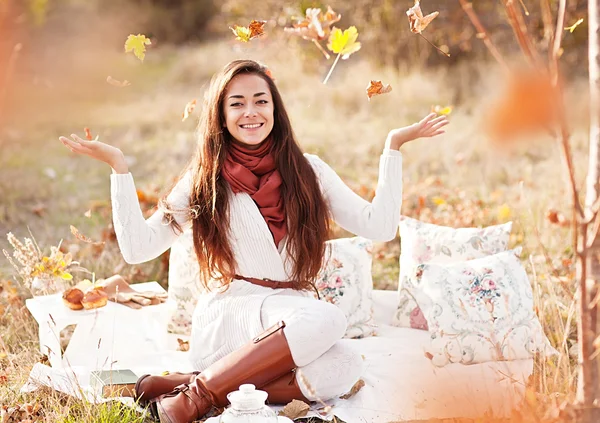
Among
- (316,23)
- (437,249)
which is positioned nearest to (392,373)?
(437,249)

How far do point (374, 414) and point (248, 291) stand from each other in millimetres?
604

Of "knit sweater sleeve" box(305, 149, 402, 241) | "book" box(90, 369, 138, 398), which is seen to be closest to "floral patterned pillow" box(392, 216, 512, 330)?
"knit sweater sleeve" box(305, 149, 402, 241)

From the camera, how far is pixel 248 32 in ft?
7.61

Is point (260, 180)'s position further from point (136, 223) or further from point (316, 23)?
point (316, 23)

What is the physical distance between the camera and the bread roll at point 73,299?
3.02 metres

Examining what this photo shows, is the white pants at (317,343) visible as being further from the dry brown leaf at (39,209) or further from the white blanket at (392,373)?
the dry brown leaf at (39,209)

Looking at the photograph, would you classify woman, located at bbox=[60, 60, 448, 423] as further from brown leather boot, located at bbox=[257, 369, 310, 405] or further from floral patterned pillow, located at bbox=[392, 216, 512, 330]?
floral patterned pillow, located at bbox=[392, 216, 512, 330]

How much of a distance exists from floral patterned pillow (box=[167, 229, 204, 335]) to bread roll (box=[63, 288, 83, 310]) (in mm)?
375

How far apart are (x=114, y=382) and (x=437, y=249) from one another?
144cm

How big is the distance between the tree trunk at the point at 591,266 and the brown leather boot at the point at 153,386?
62.3 inches

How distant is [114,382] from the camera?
8.70 ft

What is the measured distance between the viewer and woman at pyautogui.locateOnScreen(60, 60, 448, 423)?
2.53 metres

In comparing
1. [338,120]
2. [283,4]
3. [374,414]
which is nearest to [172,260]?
[374,414]

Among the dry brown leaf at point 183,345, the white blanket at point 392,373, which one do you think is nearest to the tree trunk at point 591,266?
the white blanket at point 392,373
